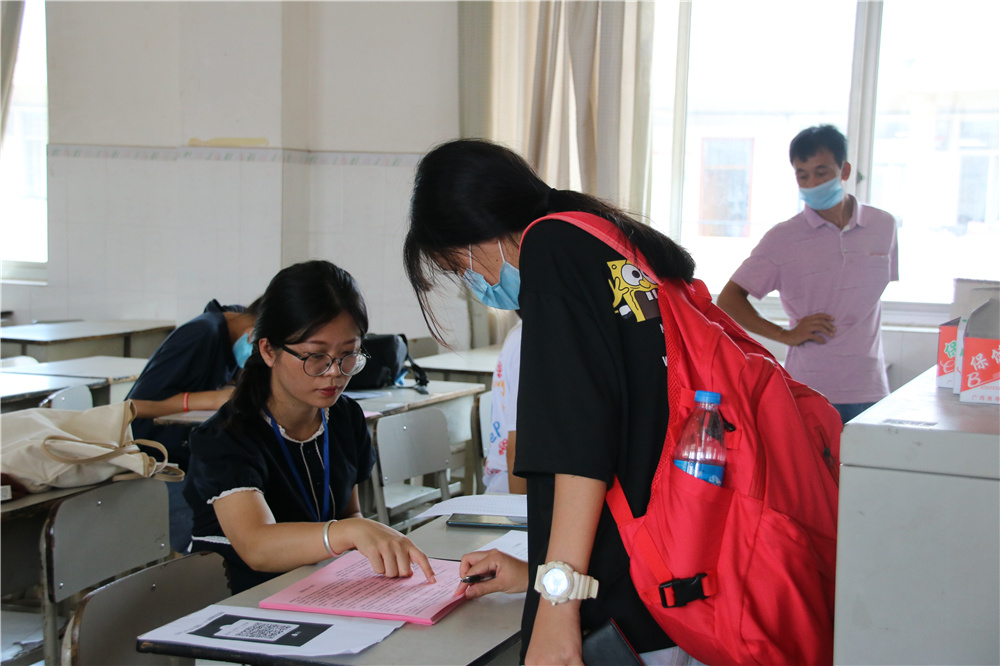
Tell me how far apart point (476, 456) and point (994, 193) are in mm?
2761

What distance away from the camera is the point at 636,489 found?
101cm

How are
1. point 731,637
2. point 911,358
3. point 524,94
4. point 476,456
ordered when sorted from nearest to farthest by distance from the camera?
point 731,637 < point 476,456 < point 911,358 < point 524,94

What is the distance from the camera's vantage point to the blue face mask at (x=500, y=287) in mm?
1238

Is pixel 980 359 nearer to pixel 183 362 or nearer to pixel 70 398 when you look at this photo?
pixel 183 362

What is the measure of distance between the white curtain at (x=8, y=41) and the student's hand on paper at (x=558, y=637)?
5733 millimetres

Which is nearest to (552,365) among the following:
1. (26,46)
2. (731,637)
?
(731,637)

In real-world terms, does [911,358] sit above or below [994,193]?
below

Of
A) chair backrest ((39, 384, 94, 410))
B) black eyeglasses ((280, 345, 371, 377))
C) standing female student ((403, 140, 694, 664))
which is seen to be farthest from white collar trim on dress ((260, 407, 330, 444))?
chair backrest ((39, 384, 94, 410))

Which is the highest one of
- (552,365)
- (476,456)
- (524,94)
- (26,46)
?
(26,46)

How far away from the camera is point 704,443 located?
98 centimetres

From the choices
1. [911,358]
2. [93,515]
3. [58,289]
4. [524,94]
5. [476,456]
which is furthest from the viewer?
[58,289]

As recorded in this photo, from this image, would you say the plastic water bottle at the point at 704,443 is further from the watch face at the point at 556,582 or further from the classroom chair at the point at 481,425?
the classroom chair at the point at 481,425

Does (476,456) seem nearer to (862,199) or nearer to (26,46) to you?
(862,199)

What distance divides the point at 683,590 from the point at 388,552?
1.94 ft
